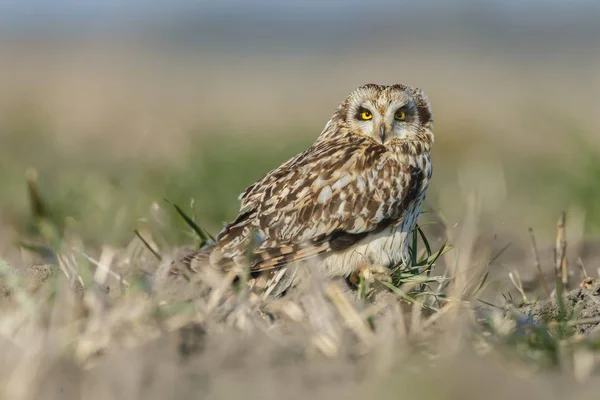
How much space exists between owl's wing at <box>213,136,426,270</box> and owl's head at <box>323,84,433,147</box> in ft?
0.96

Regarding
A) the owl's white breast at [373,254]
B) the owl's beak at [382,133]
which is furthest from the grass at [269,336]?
the owl's beak at [382,133]

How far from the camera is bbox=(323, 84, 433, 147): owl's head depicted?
6.45 m

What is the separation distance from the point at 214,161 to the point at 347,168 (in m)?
5.23

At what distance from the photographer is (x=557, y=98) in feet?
68.5

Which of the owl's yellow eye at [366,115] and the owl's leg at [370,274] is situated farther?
the owl's yellow eye at [366,115]

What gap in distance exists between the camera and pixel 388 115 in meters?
6.44

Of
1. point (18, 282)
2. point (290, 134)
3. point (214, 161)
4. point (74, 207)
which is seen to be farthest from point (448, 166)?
point (18, 282)

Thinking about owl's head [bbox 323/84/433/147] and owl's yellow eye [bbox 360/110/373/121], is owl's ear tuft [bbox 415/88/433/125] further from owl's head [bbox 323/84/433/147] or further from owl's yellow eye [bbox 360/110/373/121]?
owl's yellow eye [bbox 360/110/373/121]

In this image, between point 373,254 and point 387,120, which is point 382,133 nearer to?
Result: point 387,120

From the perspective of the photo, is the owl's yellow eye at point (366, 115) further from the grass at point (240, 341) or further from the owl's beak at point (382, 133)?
the grass at point (240, 341)

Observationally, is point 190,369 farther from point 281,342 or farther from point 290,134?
point 290,134

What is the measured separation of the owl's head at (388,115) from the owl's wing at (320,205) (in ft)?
0.96

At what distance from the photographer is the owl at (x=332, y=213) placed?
5.73 m

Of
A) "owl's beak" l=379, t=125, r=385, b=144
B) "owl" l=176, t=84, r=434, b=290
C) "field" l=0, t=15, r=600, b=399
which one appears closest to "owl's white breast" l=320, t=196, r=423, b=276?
"owl" l=176, t=84, r=434, b=290
